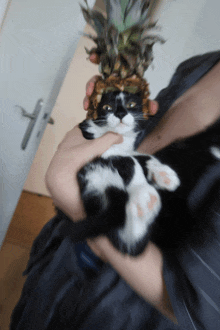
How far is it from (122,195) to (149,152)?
0.16 metres

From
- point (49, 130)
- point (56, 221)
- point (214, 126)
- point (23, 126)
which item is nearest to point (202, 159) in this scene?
point (214, 126)

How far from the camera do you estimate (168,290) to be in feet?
0.84

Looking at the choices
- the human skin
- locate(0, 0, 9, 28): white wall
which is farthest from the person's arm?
locate(0, 0, 9, 28): white wall

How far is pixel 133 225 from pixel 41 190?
105 cm

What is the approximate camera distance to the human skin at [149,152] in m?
0.27

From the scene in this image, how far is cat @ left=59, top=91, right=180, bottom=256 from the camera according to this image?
0.28m

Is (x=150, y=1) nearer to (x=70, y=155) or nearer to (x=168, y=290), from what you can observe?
(x=70, y=155)

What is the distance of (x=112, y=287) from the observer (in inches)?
12.8

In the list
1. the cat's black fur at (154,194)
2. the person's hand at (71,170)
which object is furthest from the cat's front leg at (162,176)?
the person's hand at (71,170)

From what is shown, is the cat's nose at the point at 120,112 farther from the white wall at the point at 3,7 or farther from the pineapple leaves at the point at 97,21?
the white wall at the point at 3,7

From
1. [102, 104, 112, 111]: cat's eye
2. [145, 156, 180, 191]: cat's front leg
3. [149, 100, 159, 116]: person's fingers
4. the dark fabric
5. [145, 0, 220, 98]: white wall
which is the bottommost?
the dark fabric

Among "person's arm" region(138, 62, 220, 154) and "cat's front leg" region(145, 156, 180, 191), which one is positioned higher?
"person's arm" region(138, 62, 220, 154)

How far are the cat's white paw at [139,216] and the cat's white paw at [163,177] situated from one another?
0.04m

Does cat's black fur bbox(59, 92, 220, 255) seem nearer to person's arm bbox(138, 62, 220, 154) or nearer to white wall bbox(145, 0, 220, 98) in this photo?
person's arm bbox(138, 62, 220, 154)
